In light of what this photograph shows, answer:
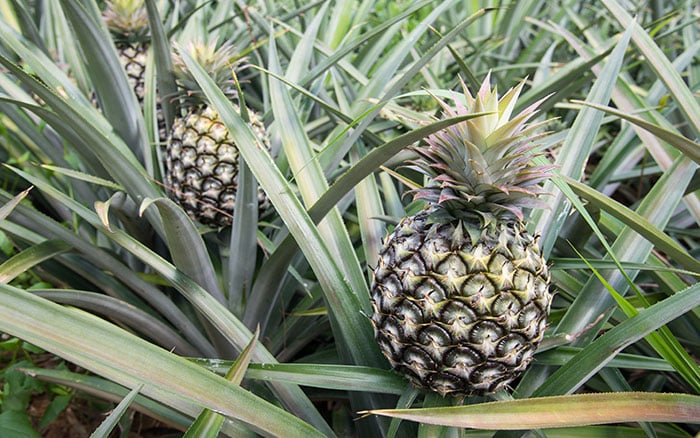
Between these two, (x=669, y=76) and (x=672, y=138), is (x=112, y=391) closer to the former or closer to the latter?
(x=672, y=138)

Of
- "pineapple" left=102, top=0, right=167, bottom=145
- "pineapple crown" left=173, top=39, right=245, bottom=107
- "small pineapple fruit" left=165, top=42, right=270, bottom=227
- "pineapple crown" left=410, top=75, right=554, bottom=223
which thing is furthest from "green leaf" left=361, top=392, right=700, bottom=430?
"pineapple" left=102, top=0, right=167, bottom=145

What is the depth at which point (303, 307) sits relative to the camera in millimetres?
1291

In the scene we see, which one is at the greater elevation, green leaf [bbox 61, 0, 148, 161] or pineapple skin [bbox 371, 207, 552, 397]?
green leaf [bbox 61, 0, 148, 161]

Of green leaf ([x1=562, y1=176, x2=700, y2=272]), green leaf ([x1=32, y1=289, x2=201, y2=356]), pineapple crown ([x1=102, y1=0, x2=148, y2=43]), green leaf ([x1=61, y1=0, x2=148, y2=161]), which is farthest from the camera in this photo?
pineapple crown ([x1=102, y1=0, x2=148, y2=43])

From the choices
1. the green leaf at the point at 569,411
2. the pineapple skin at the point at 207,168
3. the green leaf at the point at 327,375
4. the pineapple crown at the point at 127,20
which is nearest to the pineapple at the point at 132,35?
the pineapple crown at the point at 127,20

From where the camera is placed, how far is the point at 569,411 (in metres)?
0.69

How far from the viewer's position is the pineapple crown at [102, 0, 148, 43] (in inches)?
68.6

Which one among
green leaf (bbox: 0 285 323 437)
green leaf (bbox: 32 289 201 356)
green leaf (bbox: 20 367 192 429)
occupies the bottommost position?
green leaf (bbox: 20 367 192 429)

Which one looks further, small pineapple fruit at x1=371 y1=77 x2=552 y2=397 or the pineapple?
the pineapple

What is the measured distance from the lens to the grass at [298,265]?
69cm

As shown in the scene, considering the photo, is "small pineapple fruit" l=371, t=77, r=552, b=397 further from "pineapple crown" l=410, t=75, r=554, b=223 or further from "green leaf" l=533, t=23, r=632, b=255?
"green leaf" l=533, t=23, r=632, b=255

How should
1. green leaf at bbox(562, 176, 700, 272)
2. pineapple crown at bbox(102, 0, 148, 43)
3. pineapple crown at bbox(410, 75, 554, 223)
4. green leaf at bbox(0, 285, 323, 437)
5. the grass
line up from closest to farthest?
green leaf at bbox(0, 285, 323, 437), the grass, pineapple crown at bbox(410, 75, 554, 223), green leaf at bbox(562, 176, 700, 272), pineapple crown at bbox(102, 0, 148, 43)

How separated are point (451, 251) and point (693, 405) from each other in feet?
1.19

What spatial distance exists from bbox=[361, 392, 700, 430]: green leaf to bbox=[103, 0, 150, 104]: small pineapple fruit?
60.0 inches
